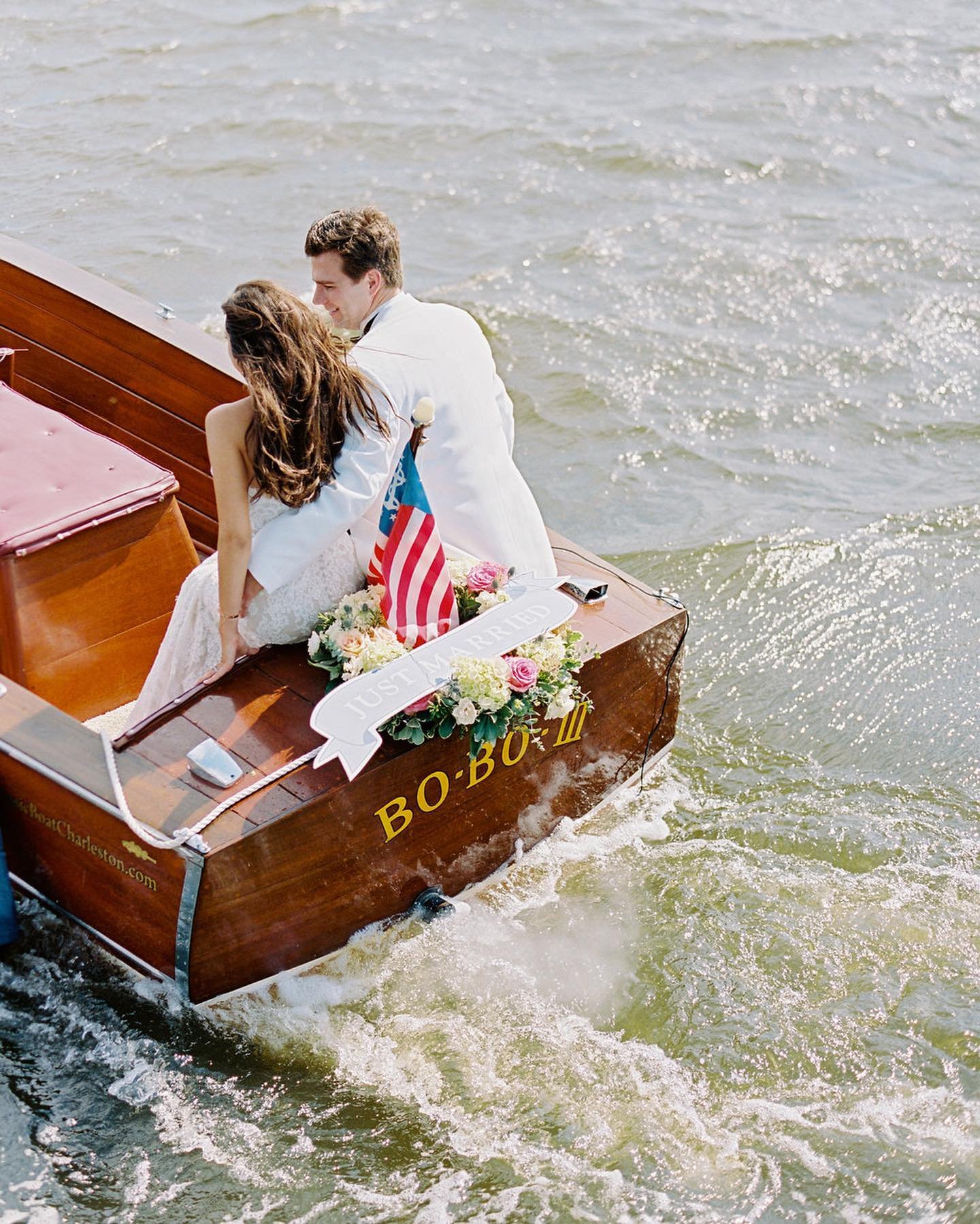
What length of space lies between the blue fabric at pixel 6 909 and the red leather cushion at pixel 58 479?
710 mm

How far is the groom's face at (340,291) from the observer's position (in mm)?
3197

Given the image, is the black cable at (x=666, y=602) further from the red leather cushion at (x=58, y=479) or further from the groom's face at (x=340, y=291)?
the red leather cushion at (x=58, y=479)

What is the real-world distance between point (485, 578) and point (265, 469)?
58cm

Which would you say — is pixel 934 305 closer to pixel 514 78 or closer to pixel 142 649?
pixel 514 78

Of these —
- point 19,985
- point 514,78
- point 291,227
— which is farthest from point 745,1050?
point 514,78

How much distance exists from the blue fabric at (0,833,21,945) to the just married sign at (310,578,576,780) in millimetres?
794

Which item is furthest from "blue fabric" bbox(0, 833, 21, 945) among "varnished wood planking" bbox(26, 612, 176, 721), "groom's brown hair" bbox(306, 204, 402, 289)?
"groom's brown hair" bbox(306, 204, 402, 289)

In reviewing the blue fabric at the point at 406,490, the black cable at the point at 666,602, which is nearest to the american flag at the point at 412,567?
the blue fabric at the point at 406,490

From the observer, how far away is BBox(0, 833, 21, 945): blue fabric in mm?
3170

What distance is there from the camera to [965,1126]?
3.10m

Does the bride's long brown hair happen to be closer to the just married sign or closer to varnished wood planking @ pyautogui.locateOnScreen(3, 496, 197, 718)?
the just married sign

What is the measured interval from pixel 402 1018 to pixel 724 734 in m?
1.54

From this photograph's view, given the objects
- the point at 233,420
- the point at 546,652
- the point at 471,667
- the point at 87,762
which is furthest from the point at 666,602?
the point at 87,762

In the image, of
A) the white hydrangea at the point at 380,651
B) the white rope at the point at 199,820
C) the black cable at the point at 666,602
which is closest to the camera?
the white rope at the point at 199,820
